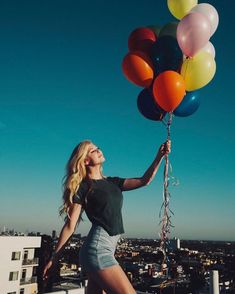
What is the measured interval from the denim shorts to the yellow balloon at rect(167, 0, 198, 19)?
2.81 metres

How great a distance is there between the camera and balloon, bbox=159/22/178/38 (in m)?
3.79

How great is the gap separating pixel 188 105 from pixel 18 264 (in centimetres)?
2626

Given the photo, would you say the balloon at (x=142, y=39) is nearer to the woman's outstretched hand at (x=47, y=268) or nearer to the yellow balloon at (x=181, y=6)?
the yellow balloon at (x=181, y=6)

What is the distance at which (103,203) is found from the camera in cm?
238

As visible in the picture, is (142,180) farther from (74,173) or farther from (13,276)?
(13,276)

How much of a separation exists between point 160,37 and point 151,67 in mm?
397

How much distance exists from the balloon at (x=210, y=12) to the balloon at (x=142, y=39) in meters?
0.54

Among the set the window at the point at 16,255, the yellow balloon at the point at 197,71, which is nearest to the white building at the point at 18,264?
the window at the point at 16,255

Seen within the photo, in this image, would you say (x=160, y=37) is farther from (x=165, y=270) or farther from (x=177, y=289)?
(x=177, y=289)

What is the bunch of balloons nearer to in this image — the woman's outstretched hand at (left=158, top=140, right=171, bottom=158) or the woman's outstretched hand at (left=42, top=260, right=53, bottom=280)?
the woman's outstretched hand at (left=158, top=140, right=171, bottom=158)

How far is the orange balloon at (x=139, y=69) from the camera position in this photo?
3.65 m

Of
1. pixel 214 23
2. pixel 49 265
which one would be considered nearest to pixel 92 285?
pixel 49 265

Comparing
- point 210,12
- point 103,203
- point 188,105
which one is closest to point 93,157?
point 103,203

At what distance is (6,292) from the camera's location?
993 inches
